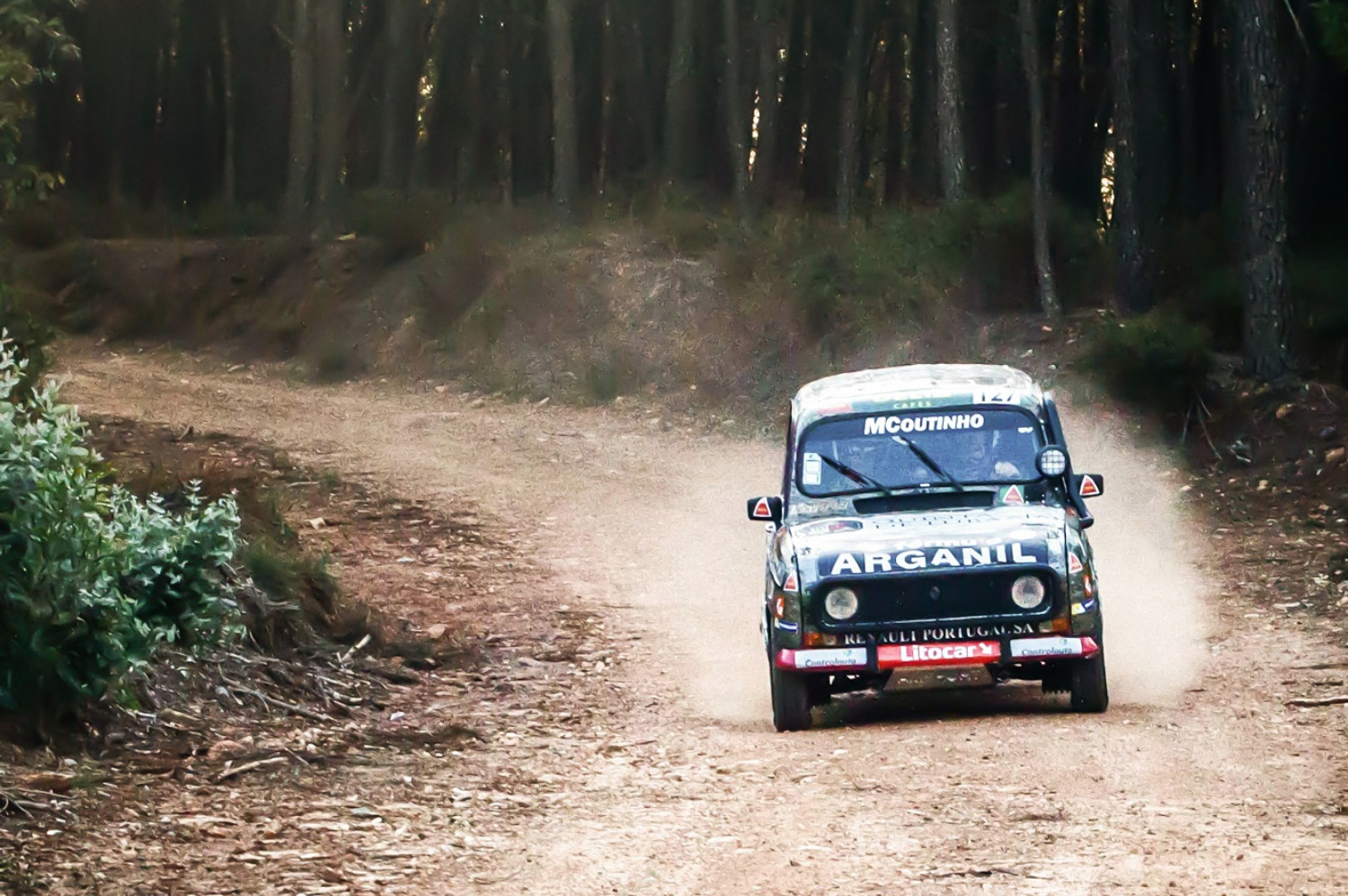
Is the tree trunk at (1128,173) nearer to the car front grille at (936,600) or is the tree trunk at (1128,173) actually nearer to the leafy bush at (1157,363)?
the leafy bush at (1157,363)

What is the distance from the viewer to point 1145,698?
10.3m

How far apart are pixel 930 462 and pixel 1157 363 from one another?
11.0m

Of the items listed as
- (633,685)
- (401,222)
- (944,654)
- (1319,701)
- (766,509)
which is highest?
(401,222)

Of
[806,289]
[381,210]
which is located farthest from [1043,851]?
[381,210]

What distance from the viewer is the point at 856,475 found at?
1040 centimetres

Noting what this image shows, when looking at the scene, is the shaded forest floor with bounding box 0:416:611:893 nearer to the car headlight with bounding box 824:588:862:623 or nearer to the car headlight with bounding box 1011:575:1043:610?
the car headlight with bounding box 824:588:862:623

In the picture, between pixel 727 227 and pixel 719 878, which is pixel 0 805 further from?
pixel 727 227

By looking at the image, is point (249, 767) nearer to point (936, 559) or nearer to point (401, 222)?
point (936, 559)

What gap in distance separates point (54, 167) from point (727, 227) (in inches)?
952

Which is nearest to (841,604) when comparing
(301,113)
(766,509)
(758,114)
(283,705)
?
(766,509)

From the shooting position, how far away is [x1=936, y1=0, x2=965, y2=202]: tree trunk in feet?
90.0

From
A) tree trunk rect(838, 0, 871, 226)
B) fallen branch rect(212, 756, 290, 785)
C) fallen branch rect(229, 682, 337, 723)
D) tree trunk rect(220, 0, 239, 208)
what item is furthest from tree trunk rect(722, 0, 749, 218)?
fallen branch rect(212, 756, 290, 785)

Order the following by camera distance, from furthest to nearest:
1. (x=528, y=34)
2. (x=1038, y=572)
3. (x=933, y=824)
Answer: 1. (x=528, y=34)
2. (x=1038, y=572)
3. (x=933, y=824)

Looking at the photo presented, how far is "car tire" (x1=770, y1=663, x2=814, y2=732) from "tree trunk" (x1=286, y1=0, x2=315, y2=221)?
2642 centimetres
